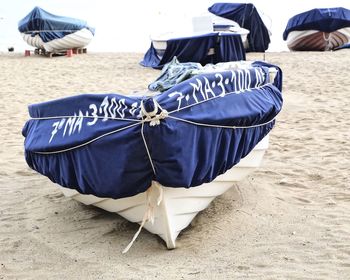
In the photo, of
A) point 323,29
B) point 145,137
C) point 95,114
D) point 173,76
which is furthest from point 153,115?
point 323,29

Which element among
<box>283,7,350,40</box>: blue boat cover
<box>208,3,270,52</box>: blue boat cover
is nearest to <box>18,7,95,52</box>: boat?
<box>208,3,270,52</box>: blue boat cover

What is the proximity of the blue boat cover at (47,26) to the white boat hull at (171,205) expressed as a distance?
46.4 feet

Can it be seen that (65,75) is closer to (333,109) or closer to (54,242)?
(333,109)

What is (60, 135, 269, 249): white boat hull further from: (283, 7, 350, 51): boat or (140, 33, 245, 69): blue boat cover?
(283, 7, 350, 51): boat

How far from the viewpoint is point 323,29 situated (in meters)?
17.9

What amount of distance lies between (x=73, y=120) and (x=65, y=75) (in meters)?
9.27

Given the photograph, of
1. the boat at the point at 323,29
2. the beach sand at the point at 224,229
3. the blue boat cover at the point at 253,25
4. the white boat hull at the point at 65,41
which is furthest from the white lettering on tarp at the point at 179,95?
the boat at the point at 323,29

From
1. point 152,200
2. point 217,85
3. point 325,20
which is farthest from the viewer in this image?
point 325,20

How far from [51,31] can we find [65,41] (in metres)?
0.64

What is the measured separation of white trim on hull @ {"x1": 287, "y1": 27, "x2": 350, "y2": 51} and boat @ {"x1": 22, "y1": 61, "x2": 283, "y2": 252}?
610 inches

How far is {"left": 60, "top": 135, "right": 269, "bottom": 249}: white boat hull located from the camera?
10.4 feet

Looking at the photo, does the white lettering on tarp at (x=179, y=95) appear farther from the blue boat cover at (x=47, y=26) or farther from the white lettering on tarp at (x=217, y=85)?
the blue boat cover at (x=47, y=26)

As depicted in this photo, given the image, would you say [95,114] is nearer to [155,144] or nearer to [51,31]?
[155,144]

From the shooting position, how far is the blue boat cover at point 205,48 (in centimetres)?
1198
